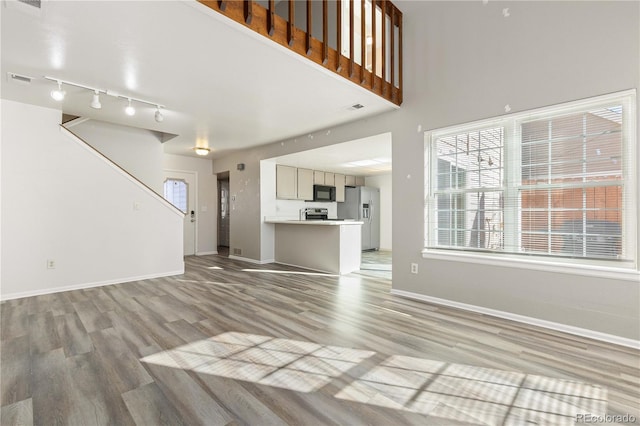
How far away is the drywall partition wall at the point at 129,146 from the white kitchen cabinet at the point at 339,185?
14.0 feet

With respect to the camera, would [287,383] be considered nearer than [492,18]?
Yes

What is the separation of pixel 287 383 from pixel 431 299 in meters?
2.29

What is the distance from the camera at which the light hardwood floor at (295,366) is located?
1.59 m

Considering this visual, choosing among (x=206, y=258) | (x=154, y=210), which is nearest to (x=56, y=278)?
(x=154, y=210)

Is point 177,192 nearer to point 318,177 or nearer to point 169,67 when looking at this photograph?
point 318,177

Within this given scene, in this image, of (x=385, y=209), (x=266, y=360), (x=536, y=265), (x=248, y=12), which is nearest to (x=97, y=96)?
(x=248, y=12)

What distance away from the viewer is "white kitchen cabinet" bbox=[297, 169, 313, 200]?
6948 mm

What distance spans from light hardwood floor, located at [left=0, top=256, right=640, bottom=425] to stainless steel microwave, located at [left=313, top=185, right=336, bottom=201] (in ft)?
14.0

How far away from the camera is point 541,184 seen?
112 inches

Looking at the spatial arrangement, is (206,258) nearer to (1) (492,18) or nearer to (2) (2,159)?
(2) (2,159)

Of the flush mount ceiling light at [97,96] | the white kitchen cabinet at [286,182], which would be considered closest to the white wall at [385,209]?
the white kitchen cabinet at [286,182]

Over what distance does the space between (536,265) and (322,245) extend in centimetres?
332

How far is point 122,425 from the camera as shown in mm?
1483

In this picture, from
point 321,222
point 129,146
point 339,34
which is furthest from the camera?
point 129,146
